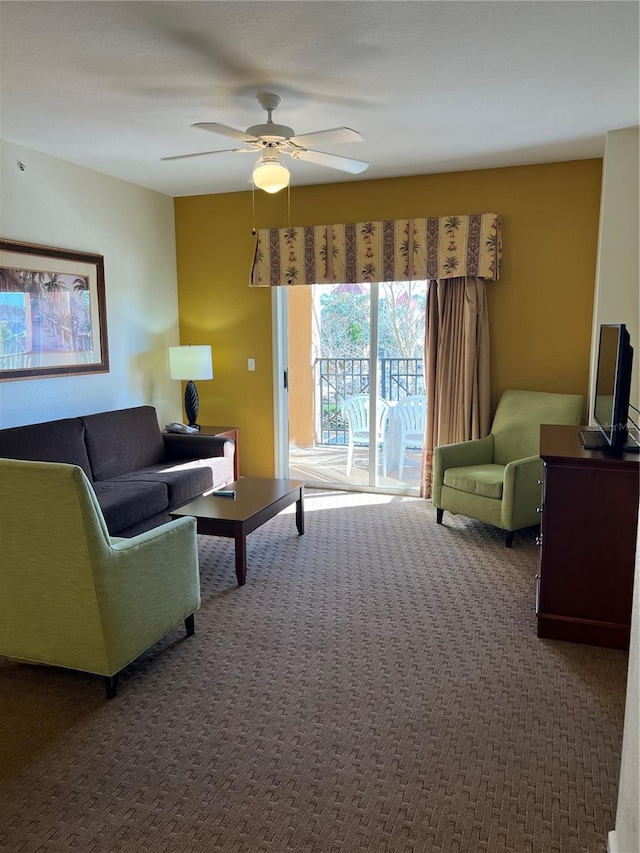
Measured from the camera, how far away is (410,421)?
534 centimetres

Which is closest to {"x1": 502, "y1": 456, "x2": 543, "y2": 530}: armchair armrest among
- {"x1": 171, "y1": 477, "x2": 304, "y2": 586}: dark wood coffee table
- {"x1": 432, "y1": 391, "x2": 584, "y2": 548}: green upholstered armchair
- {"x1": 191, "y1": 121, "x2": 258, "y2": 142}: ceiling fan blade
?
{"x1": 432, "y1": 391, "x2": 584, "y2": 548}: green upholstered armchair

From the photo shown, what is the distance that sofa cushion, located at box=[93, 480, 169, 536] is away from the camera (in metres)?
3.56

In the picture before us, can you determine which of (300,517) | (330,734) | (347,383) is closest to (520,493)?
(300,517)

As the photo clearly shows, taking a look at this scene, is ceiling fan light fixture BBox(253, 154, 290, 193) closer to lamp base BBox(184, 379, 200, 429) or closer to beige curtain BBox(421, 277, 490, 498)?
beige curtain BBox(421, 277, 490, 498)

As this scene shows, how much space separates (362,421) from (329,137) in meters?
2.94

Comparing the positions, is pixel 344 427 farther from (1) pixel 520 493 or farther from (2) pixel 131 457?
(1) pixel 520 493

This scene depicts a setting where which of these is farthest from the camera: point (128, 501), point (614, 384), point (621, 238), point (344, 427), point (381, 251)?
point (344, 427)

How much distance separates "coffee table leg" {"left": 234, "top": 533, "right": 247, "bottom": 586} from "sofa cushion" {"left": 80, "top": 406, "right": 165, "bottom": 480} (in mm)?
1416

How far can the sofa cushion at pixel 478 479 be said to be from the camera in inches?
158

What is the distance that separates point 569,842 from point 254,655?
1.44m

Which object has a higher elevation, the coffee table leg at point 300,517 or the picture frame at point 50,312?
the picture frame at point 50,312

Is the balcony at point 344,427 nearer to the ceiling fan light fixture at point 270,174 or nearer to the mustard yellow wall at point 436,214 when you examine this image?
the mustard yellow wall at point 436,214

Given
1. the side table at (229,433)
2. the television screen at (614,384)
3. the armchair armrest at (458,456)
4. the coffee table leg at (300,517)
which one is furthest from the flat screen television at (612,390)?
the side table at (229,433)

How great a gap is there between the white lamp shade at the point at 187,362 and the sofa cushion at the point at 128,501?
1.36 metres
